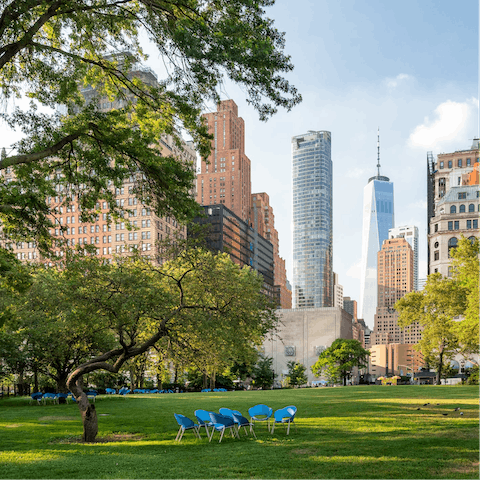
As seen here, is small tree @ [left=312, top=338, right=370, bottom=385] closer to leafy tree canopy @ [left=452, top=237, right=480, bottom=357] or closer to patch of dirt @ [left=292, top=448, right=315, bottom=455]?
leafy tree canopy @ [left=452, top=237, right=480, bottom=357]

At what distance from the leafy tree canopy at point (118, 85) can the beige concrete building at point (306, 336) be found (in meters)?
103

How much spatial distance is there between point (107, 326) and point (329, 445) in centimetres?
828

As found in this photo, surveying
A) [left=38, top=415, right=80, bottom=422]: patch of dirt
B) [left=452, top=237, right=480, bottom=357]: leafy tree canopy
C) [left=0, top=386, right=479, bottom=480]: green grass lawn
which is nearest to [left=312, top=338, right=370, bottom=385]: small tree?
[left=452, top=237, right=480, bottom=357]: leafy tree canopy

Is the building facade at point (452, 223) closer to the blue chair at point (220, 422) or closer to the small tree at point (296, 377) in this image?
the small tree at point (296, 377)

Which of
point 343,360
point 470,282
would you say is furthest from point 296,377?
point 470,282

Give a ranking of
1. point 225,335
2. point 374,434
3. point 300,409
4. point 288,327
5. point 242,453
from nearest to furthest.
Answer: point 242,453 → point 374,434 → point 225,335 → point 300,409 → point 288,327

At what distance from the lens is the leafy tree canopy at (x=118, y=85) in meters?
11.0

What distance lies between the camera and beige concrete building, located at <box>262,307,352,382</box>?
116750mm

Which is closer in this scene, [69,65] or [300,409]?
[69,65]

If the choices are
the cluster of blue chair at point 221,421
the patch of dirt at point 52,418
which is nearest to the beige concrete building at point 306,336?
the patch of dirt at point 52,418

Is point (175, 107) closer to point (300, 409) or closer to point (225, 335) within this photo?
point (225, 335)

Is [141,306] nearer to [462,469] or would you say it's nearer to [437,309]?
[462,469]

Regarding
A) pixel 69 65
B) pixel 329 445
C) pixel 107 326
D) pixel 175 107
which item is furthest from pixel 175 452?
pixel 69 65

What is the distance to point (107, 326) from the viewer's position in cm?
1725
